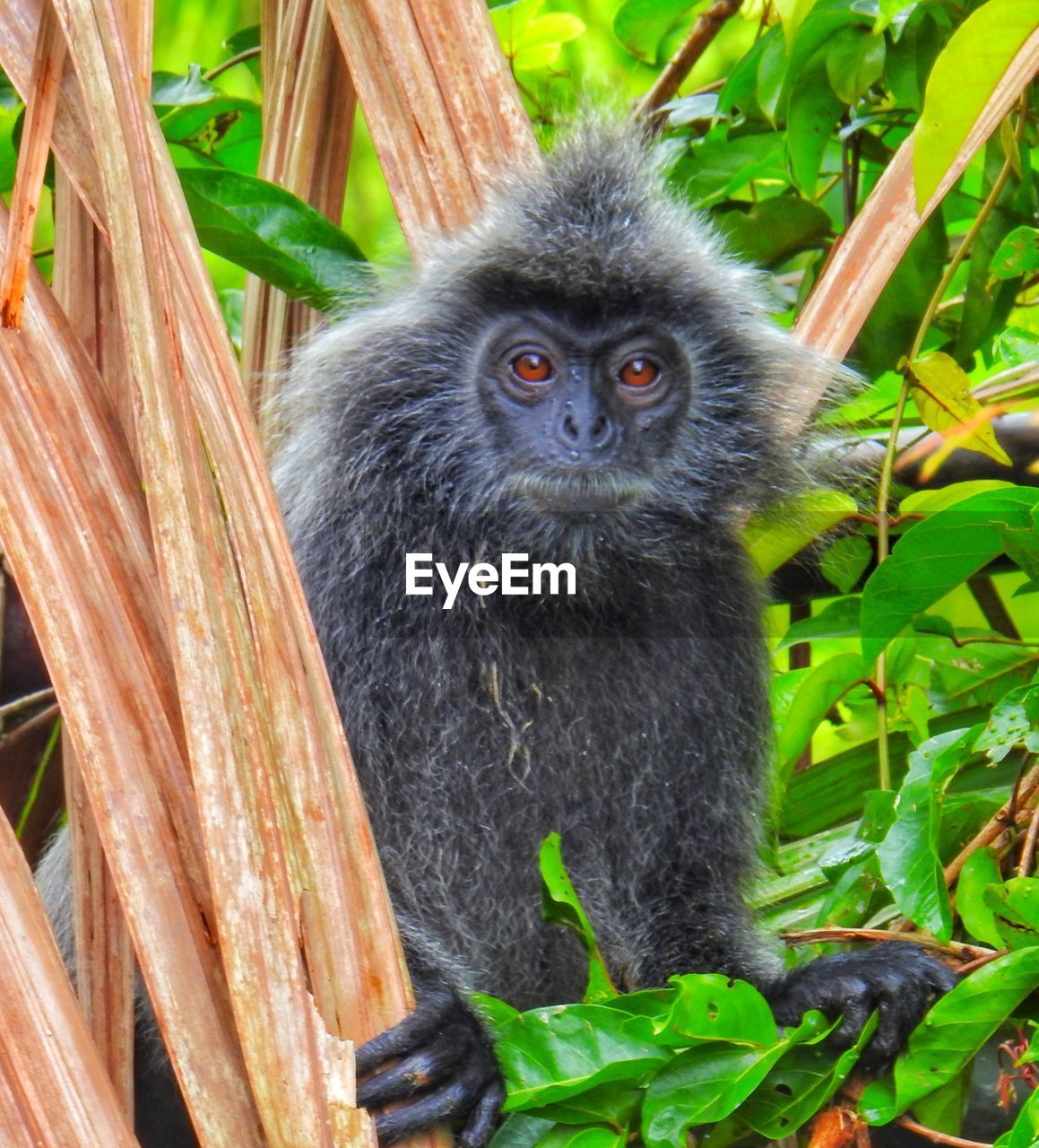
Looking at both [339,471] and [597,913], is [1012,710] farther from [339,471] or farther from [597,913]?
[339,471]

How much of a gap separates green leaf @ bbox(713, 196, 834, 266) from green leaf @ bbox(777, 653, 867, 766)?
2.81 feet

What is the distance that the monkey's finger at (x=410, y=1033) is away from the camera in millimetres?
→ 1444

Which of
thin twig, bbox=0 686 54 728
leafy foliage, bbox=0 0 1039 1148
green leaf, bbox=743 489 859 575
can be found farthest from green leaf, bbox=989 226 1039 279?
thin twig, bbox=0 686 54 728

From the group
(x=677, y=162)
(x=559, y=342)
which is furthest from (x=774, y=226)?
(x=559, y=342)

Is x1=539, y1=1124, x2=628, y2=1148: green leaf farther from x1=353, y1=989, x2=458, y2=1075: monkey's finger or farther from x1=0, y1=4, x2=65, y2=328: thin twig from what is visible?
x1=0, y1=4, x2=65, y2=328: thin twig

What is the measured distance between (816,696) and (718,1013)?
0.79m

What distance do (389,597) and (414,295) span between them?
47 centimetres

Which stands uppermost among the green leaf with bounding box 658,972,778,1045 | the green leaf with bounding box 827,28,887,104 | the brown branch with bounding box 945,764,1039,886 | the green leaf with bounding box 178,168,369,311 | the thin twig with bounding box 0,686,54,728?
the green leaf with bounding box 827,28,887,104

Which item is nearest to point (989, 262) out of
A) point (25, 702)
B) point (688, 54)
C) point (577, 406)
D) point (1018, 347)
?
point (1018, 347)

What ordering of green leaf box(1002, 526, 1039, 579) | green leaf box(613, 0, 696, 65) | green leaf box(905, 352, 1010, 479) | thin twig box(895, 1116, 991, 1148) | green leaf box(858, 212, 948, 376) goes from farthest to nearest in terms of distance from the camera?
green leaf box(613, 0, 696, 65) → green leaf box(858, 212, 948, 376) → green leaf box(905, 352, 1010, 479) → green leaf box(1002, 526, 1039, 579) → thin twig box(895, 1116, 991, 1148)

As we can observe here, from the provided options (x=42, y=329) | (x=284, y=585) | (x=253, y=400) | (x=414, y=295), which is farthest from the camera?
(x=253, y=400)

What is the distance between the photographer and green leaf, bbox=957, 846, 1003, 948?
1.48 meters

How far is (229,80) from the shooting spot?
361 cm

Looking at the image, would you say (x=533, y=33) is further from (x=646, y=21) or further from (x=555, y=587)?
(x=555, y=587)
